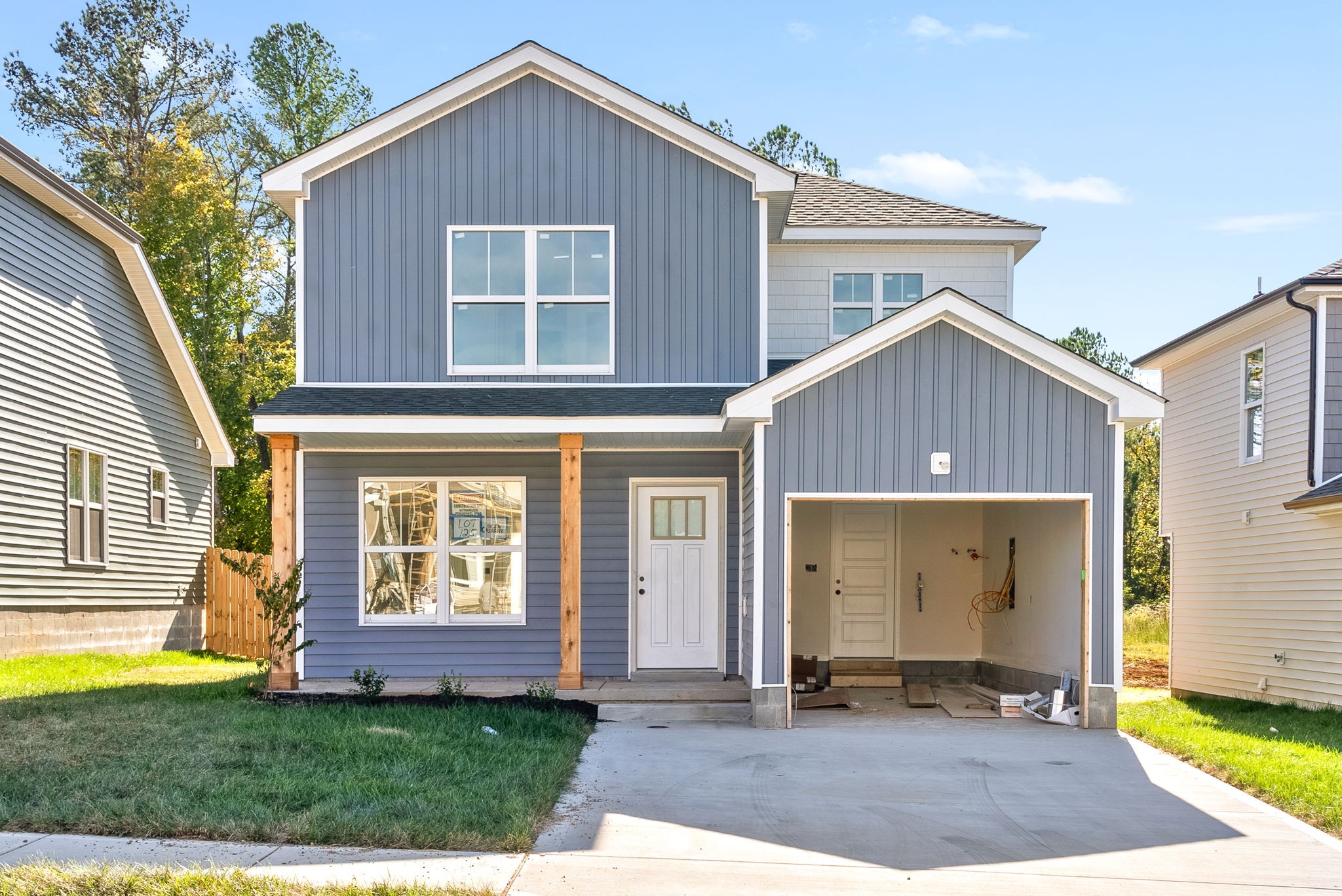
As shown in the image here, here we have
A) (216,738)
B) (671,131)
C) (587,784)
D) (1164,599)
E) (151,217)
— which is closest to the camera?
(587,784)

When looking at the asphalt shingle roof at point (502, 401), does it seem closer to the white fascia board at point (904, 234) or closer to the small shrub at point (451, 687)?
the small shrub at point (451, 687)

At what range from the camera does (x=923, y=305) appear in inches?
393

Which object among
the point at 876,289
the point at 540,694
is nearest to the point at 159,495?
the point at 540,694

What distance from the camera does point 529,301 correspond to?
39.4 ft

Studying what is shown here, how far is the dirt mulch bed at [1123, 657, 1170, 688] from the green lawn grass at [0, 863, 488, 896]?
47.8ft

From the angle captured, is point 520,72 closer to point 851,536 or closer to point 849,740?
point 851,536

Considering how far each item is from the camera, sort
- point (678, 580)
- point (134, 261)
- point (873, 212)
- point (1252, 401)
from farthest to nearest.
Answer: point (134, 261) → point (873, 212) → point (1252, 401) → point (678, 580)

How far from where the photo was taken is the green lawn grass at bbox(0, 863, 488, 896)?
194 inches

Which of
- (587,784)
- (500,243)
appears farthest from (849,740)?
(500,243)

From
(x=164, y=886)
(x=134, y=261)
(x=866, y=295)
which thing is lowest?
(x=164, y=886)

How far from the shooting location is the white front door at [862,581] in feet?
44.8

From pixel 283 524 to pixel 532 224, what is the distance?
4119 millimetres

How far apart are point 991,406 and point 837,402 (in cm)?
142

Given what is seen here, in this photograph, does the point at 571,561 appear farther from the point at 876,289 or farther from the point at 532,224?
the point at 876,289
